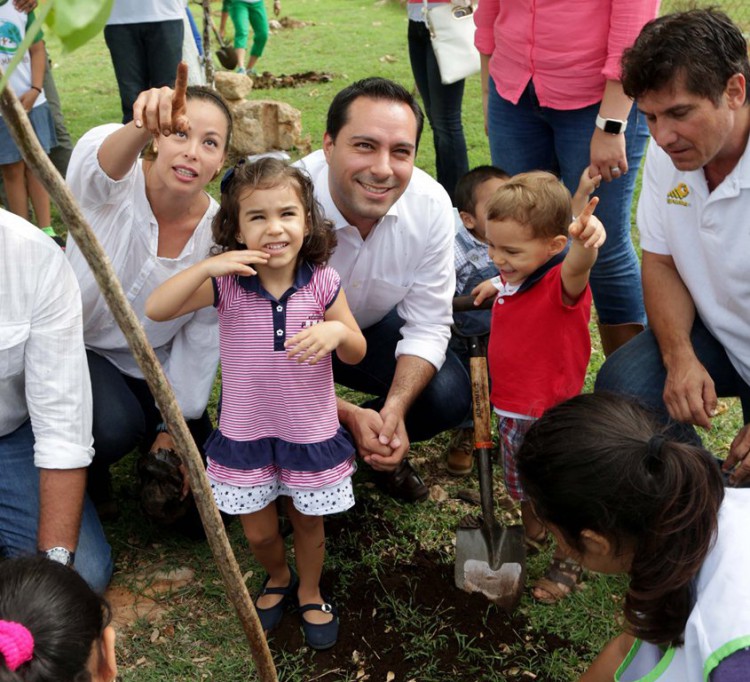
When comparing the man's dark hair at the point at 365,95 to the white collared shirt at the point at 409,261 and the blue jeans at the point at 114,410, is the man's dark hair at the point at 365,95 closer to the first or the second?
the white collared shirt at the point at 409,261

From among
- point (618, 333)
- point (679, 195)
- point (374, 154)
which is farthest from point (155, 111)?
point (618, 333)

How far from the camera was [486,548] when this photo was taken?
245cm

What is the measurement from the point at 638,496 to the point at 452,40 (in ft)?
10.2

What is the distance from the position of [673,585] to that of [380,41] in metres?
10.6

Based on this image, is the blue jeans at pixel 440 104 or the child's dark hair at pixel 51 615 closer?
the child's dark hair at pixel 51 615

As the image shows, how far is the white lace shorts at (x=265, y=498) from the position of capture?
2174 mm

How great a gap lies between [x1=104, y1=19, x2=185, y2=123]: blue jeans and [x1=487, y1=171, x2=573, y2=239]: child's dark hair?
2.93m

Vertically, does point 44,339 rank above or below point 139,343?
below

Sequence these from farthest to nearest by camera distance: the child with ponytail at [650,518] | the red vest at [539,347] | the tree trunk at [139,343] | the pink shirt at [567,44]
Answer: the pink shirt at [567,44] → the red vest at [539,347] → the child with ponytail at [650,518] → the tree trunk at [139,343]

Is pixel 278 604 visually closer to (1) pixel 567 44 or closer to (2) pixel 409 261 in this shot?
(2) pixel 409 261

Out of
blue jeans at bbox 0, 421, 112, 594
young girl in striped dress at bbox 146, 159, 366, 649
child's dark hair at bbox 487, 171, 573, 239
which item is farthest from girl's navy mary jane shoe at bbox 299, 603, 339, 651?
child's dark hair at bbox 487, 171, 573, 239

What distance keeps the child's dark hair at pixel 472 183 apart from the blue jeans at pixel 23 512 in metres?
1.69

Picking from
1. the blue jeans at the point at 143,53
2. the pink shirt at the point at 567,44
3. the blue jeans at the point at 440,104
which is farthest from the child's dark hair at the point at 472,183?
the blue jeans at the point at 143,53

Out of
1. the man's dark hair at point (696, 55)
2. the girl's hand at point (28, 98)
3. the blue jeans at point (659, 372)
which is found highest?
the man's dark hair at point (696, 55)
